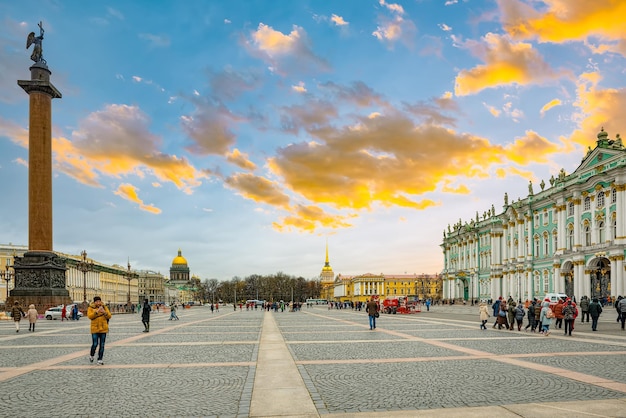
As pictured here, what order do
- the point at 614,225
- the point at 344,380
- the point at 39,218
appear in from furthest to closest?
1. the point at 614,225
2. the point at 39,218
3. the point at 344,380

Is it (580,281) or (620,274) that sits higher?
(620,274)

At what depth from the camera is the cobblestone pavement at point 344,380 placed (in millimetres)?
8562

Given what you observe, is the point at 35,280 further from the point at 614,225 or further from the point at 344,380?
the point at 614,225

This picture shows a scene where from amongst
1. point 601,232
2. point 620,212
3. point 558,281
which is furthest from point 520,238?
point 620,212

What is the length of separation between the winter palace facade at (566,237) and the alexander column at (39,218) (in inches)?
2300

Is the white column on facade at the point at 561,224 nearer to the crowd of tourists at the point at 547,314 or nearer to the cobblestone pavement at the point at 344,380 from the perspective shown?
the crowd of tourists at the point at 547,314

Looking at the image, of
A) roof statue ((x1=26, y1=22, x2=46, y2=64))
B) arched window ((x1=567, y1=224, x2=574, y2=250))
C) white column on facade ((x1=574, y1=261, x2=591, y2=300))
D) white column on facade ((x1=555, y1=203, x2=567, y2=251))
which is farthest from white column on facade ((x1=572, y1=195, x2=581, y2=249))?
roof statue ((x1=26, y1=22, x2=46, y2=64))

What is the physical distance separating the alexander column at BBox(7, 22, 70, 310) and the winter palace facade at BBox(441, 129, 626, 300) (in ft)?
192

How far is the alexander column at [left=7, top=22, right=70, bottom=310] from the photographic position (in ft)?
154

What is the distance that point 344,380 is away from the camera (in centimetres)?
1120

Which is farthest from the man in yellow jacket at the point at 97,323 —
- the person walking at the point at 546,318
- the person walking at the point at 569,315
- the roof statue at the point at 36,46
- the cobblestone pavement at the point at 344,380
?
the roof statue at the point at 36,46

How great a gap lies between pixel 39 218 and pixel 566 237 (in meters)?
63.6

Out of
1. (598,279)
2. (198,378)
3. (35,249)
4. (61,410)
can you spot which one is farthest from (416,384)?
(598,279)

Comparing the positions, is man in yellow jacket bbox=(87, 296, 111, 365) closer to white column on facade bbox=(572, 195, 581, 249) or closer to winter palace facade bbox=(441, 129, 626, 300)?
winter palace facade bbox=(441, 129, 626, 300)
